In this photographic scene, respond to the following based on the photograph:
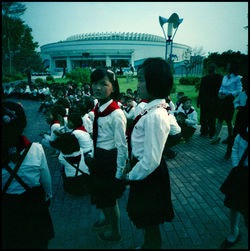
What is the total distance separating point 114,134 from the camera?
1.92m

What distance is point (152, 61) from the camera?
1.45 metres

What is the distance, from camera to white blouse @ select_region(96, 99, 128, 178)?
72.7 inches

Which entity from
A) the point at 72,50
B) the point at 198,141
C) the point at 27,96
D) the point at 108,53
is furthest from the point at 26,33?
the point at 198,141

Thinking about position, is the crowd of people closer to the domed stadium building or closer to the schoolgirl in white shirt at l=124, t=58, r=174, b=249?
the schoolgirl in white shirt at l=124, t=58, r=174, b=249

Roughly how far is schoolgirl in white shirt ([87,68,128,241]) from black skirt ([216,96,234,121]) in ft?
13.7

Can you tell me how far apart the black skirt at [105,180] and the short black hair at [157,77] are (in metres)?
0.94

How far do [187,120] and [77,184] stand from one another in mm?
3787

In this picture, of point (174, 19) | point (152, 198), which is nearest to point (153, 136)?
point (152, 198)

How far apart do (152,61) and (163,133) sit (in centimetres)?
62

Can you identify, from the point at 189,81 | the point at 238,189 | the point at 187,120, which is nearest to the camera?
the point at 238,189

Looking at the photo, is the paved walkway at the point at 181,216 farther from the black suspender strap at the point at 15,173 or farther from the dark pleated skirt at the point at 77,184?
the black suspender strap at the point at 15,173

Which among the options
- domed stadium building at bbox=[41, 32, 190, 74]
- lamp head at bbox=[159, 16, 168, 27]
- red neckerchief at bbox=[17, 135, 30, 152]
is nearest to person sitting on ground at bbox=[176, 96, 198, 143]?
red neckerchief at bbox=[17, 135, 30, 152]

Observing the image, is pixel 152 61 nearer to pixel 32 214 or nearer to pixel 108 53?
pixel 32 214

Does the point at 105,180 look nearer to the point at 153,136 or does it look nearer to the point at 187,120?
the point at 153,136
